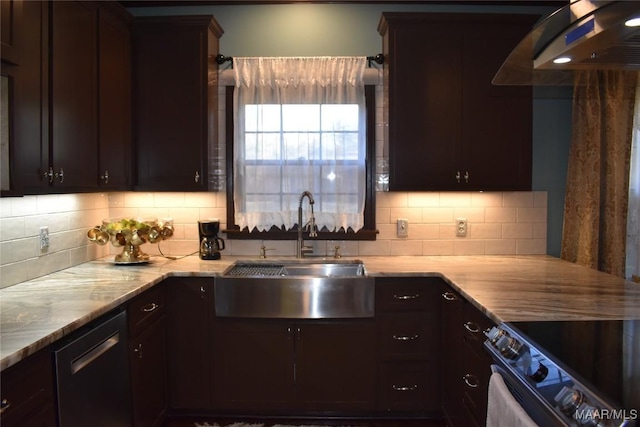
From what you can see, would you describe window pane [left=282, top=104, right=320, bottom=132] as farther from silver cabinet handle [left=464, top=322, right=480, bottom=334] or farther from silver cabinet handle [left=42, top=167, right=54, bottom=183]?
silver cabinet handle [left=464, top=322, right=480, bottom=334]

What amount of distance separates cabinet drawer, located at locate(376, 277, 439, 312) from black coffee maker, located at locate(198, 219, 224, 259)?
1.13m

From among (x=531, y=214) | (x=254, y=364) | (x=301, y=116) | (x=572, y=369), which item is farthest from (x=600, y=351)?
(x=301, y=116)

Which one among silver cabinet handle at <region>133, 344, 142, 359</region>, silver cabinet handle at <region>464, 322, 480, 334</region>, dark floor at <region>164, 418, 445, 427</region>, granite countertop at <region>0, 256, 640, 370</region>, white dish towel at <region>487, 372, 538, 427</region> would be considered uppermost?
granite countertop at <region>0, 256, 640, 370</region>

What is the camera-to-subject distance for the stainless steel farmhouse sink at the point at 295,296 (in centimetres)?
270

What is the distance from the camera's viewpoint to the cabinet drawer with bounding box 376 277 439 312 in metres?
2.70

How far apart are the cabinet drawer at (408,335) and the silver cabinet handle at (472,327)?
1.53ft

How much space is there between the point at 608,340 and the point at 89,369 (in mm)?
1829

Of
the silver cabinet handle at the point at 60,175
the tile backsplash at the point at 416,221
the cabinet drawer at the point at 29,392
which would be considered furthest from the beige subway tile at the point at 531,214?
the cabinet drawer at the point at 29,392

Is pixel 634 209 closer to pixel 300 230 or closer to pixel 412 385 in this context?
pixel 412 385

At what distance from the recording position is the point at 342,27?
3.29m

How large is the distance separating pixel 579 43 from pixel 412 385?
1.99m

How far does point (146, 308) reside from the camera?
2424 millimetres

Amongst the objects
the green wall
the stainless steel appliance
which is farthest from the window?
the stainless steel appliance

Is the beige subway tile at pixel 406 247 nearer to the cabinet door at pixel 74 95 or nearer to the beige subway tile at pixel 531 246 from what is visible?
the beige subway tile at pixel 531 246
